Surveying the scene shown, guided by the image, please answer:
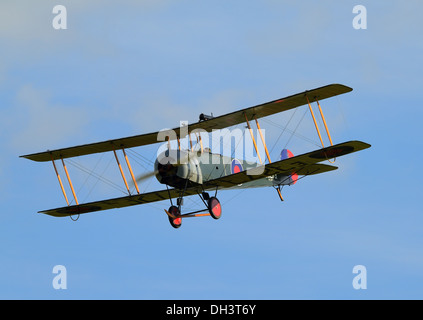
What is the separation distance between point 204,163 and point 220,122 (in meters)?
1.34

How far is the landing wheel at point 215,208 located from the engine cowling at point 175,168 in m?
0.87

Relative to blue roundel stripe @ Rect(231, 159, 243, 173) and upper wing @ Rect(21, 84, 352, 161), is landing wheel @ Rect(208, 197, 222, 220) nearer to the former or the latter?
blue roundel stripe @ Rect(231, 159, 243, 173)

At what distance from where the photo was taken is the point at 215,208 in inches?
1078

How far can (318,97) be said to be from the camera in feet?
87.3

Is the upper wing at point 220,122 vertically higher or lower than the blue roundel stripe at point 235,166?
higher

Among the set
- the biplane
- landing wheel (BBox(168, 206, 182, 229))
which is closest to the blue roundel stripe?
the biplane

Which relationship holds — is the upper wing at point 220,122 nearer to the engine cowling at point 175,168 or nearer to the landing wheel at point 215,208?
the engine cowling at point 175,168

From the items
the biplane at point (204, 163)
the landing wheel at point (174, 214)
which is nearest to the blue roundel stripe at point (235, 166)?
the biplane at point (204, 163)

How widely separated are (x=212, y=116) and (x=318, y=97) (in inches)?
138

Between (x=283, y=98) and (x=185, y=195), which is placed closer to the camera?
(x=283, y=98)

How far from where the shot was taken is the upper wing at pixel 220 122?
26.5m

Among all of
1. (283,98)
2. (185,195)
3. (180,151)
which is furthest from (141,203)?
(283,98)

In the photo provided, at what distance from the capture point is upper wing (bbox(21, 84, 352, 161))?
26.5m

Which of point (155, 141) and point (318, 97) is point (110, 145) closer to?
point (155, 141)
